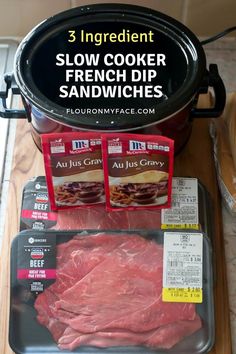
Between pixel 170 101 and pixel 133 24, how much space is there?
17 cm

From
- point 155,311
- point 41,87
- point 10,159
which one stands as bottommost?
point 155,311

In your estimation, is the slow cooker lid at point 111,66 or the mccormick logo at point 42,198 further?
the mccormick logo at point 42,198

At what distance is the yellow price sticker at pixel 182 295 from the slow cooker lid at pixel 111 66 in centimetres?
23

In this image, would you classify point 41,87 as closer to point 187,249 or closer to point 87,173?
point 87,173

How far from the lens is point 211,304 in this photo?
2.58 ft

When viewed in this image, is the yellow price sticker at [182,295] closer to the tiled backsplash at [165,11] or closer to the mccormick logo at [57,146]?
the mccormick logo at [57,146]

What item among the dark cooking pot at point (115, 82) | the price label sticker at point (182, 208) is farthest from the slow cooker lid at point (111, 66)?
the price label sticker at point (182, 208)

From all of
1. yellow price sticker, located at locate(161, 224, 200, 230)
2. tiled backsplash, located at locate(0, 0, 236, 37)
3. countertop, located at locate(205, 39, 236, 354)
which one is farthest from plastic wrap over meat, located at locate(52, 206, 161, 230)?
tiled backsplash, located at locate(0, 0, 236, 37)

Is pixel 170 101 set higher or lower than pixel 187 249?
higher

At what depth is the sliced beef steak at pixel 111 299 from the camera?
2.53 feet

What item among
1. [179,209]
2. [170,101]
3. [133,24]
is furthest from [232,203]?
[133,24]

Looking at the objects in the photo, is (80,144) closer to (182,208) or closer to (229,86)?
(182,208)

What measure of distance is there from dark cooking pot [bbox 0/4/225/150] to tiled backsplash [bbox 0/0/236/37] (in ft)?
0.54

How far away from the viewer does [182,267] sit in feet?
2.64
